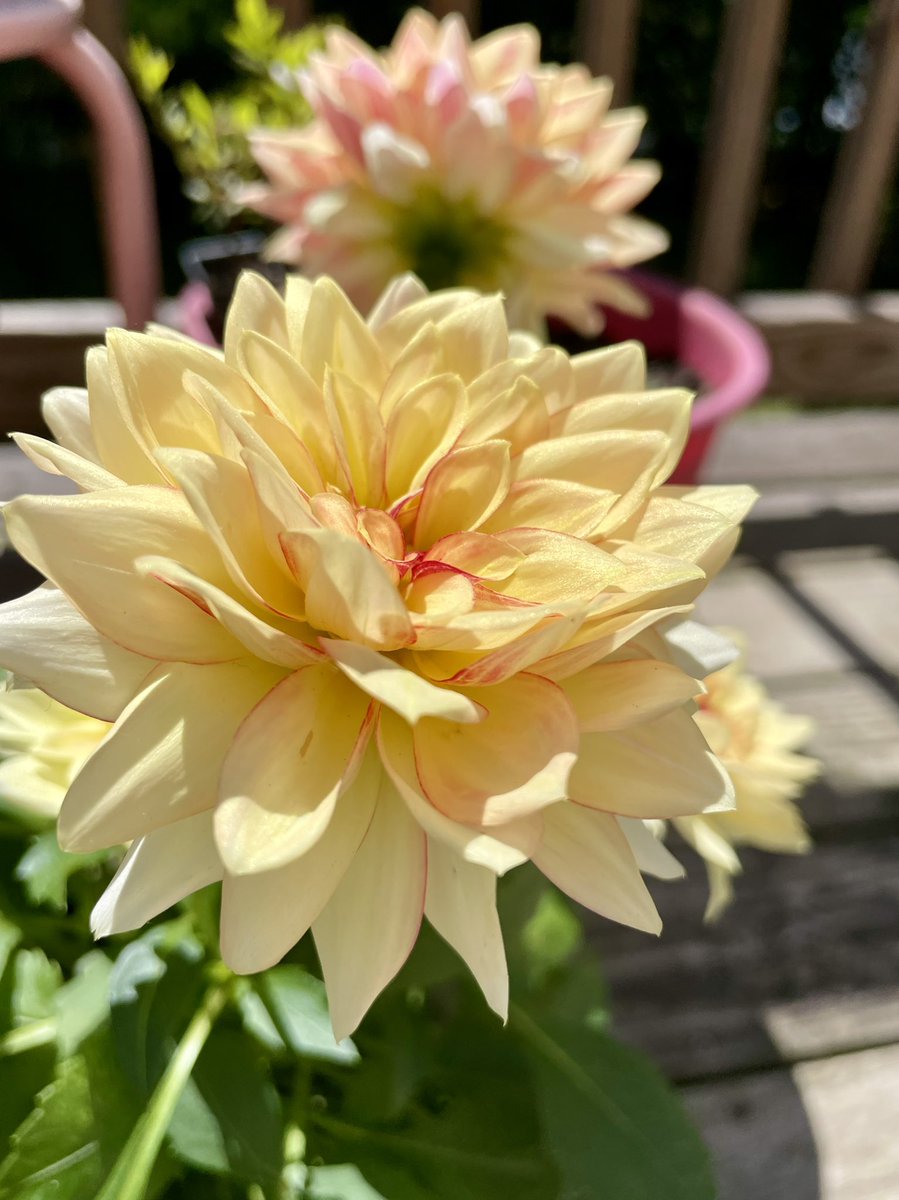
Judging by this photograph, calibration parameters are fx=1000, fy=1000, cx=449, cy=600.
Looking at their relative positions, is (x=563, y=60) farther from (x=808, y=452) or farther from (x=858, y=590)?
(x=858, y=590)

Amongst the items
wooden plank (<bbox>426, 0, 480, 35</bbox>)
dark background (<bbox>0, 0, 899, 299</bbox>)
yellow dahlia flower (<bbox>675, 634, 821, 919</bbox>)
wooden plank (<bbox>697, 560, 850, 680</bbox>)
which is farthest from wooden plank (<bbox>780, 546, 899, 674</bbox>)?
dark background (<bbox>0, 0, 899, 299</bbox>)

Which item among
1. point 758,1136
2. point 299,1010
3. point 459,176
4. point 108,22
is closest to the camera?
point 299,1010

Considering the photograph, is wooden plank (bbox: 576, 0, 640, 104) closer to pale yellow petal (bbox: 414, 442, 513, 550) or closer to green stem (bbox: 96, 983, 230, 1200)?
pale yellow petal (bbox: 414, 442, 513, 550)

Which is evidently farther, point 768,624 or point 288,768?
point 768,624

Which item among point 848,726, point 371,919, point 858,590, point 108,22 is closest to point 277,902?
point 371,919

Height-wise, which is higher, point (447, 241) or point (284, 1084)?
point (447, 241)

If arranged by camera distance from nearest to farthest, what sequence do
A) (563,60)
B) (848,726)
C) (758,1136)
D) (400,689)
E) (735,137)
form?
(400,689) → (758,1136) → (848,726) → (735,137) → (563,60)

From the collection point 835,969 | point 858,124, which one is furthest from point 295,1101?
point 858,124

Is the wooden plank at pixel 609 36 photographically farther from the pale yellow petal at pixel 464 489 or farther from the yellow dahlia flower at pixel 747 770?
the pale yellow petal at pixel 464 489
